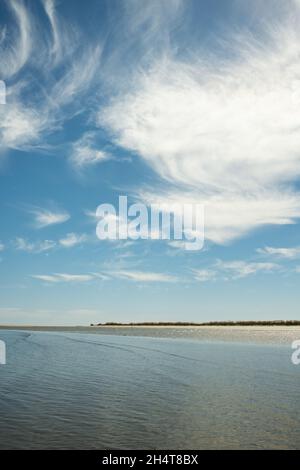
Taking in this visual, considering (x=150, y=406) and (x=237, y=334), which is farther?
(x=237, y=334)

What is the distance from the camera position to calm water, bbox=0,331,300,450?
45.2 feet

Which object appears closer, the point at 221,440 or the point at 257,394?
the point at 221,440

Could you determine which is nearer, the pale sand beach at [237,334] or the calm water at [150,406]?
the calm water at [150,406]

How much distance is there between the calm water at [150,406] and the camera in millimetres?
13781

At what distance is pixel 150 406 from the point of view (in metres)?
18.5

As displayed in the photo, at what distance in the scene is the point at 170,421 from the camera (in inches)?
629

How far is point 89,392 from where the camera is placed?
21.7 meters

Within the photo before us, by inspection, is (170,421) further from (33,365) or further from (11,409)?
(33,365)

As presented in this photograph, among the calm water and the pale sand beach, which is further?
the pale sand beach
